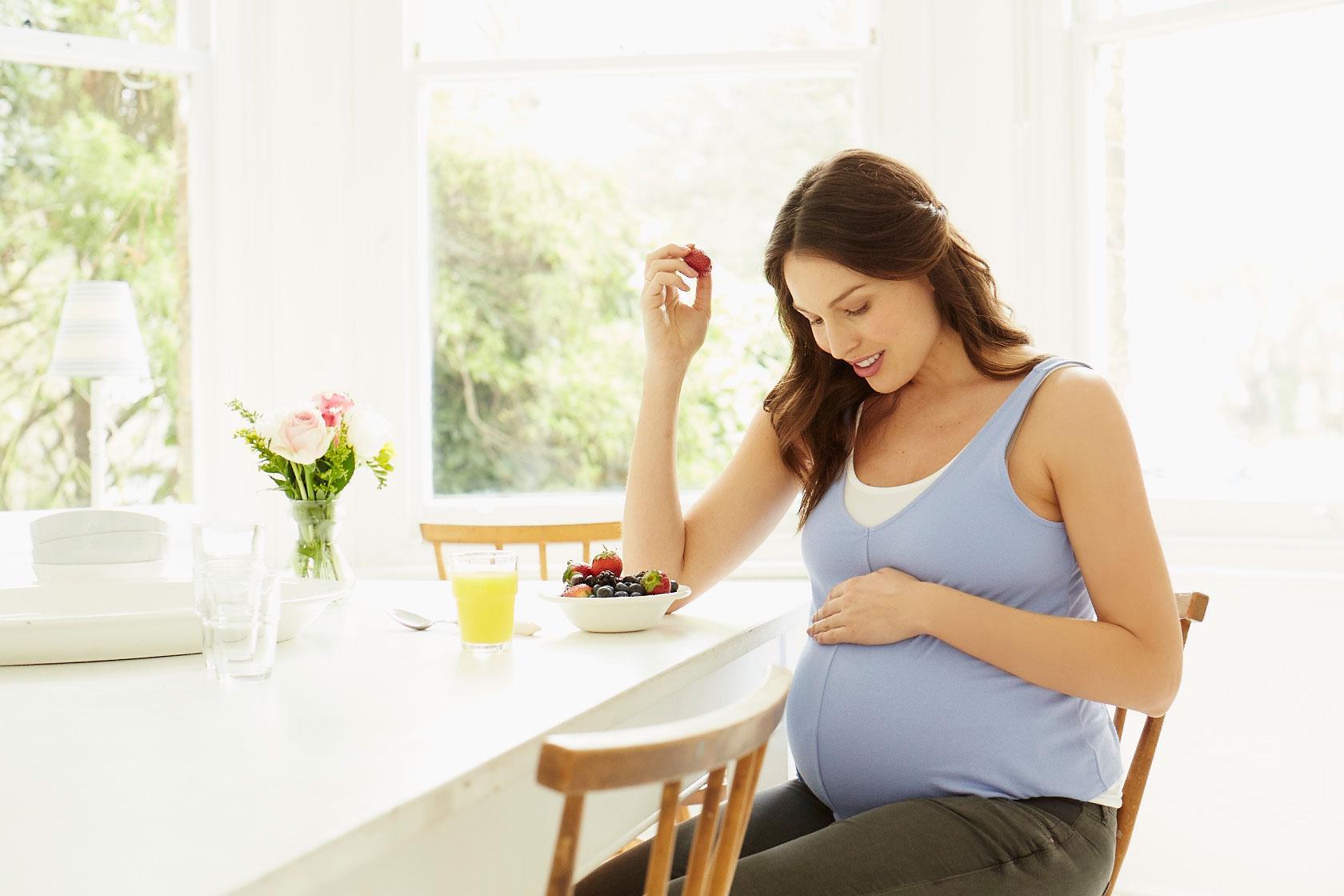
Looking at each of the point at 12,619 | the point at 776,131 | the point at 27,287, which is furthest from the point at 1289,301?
the point at 27,287

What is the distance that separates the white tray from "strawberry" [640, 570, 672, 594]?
37 cm

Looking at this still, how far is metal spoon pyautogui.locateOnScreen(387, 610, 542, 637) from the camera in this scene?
1466 millimetres

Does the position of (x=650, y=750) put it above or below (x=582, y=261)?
below

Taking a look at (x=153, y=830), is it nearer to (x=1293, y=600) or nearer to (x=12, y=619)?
(x=12, y=619)

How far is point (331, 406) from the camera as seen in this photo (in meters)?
1.74

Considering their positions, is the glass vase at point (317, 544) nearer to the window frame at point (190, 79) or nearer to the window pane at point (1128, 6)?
the window frame at point (190, 79)

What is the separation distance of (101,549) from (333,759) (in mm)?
1049

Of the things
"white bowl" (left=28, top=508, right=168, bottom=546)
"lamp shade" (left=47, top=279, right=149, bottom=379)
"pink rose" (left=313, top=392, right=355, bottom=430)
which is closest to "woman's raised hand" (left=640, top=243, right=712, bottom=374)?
"pink rose" (left=313, top=392, right=355, bottom=430)

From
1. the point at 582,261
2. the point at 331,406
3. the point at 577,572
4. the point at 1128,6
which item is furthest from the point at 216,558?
the point at 1128,6

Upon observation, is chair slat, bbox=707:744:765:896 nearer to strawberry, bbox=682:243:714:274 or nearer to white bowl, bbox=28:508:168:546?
strawberry, bbox=682:243:714:274

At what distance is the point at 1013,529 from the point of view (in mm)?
1384

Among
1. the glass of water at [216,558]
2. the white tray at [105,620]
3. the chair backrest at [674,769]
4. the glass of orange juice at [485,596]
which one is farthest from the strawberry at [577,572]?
the chair backrest at [674,769]

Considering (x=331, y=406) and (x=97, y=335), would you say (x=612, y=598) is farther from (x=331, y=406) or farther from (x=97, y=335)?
(x=97, y=335)

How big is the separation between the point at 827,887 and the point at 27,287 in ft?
8.48
